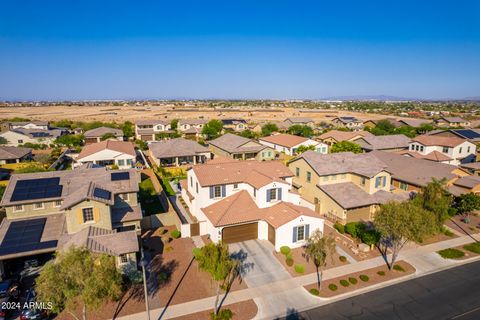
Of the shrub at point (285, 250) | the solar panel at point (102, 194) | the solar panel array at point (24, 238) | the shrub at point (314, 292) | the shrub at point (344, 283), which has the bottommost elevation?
the shrub at point (344, 283)

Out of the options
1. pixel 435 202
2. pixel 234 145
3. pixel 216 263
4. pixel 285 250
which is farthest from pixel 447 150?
pixel 216 263

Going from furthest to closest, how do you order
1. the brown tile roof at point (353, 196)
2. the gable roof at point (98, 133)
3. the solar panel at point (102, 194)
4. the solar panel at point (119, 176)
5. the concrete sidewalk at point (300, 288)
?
the gable roof at point (98, 133) → the brown tile roof at point (353, 196) → the solar panel at point (119, 176) → the solar panel at point (102, 194) → the concrete sidewalk at point (300, 288)

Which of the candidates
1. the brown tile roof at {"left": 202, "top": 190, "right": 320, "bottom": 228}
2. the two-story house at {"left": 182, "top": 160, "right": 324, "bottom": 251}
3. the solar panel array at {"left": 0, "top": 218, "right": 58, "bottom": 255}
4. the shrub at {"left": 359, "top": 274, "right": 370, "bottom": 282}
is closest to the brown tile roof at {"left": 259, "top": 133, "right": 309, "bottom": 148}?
the two-story house at {"left": 182, "top": 160, "right": 324, "bottom": 251}

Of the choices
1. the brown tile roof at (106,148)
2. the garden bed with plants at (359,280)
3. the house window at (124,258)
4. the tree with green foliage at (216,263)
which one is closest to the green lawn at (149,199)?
the house window at (124,258)

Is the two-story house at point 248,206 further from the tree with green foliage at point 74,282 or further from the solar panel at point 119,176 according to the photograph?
the tree with green foliage at point 74,282

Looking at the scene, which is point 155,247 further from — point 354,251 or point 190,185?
point 354,251

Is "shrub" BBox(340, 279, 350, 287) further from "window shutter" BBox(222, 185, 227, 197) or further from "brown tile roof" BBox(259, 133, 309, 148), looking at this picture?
"brown tile roof" BBox(259, 133, 309, 148)

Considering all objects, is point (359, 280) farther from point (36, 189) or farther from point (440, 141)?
point (440, 141)
